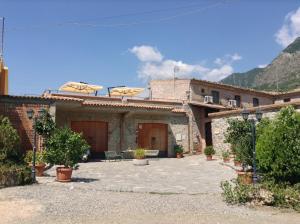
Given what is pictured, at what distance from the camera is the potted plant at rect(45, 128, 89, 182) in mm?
12953

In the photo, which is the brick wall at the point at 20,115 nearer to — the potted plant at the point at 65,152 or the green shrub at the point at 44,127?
the green shrub at the point at 44,127

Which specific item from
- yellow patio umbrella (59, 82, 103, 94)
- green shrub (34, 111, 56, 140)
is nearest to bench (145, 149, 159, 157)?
yellow patio umbrella (59, 82, 103, 94)

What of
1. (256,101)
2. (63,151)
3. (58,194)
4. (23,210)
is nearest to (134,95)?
(256,101)

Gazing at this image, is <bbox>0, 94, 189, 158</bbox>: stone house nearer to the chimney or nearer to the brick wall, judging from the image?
the brick wall

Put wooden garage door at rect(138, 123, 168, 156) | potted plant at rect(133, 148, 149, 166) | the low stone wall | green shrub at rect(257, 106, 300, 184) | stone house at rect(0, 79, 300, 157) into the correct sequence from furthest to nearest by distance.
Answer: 1. wooden garage door at rect(138, 123, 168, 156)
2. the low stone wall
3. potted plant at rect(133, 148, 149, 166)
4. stone house at rect(0, 79, 300, 157)
5. green shrub at rect(257, 106, 300, 184)

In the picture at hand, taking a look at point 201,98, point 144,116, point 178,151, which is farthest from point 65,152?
point 201,98

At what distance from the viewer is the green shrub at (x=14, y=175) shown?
1175 centimetres

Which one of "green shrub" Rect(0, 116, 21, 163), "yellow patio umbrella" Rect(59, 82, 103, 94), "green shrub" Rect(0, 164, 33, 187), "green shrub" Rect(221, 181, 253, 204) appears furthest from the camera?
"yellow patio umbrella" Rect(59, 82, 103, 94)

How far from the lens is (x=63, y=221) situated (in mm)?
7641

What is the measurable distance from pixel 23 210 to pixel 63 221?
58.6 inches

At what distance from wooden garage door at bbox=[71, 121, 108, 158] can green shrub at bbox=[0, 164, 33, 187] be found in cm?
1188

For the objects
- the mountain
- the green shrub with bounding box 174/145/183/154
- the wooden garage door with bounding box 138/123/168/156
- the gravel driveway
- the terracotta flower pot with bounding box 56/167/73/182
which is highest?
the mountain

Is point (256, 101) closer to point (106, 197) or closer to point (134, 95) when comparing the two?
point (134, 95)

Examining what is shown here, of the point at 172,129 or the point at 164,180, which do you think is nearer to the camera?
the point at 164,180
